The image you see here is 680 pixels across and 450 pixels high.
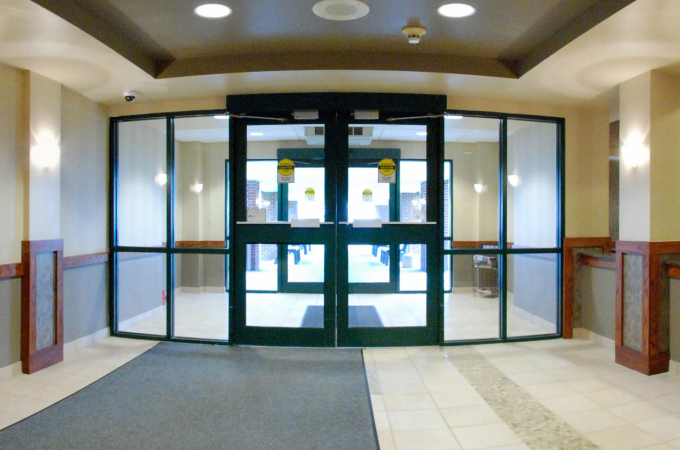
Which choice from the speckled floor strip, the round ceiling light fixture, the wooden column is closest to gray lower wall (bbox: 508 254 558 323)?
the speckled floor strip

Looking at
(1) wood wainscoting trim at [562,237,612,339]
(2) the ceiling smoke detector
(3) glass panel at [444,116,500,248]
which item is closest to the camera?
(2) the ceiling smoke detector

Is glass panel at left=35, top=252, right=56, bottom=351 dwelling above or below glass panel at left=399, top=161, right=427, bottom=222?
below

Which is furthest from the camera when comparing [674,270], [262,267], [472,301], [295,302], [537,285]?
[472,301]

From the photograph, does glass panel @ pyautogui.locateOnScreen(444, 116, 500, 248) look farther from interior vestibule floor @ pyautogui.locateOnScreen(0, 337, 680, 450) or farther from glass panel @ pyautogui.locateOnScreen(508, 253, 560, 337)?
interior vestibule floor @ pyautogui.locateOnScreen(0, 337, 680, 450)

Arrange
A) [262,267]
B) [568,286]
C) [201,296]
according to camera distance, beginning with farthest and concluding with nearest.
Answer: [201,296]
[262,267]
[568,286]

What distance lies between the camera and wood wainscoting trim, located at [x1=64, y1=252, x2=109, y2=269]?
381 centimetres

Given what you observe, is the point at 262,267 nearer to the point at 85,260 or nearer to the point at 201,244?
the point at 85,260

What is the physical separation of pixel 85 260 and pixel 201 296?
2709mm

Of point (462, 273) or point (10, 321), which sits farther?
point (462, 273)

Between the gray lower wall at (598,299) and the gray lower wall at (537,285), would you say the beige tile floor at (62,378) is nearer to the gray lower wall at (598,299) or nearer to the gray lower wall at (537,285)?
the gray lower wall at (537,285)

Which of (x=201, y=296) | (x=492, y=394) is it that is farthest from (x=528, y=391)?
(x=201, y=296)

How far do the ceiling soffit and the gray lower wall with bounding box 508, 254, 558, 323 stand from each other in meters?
2.45

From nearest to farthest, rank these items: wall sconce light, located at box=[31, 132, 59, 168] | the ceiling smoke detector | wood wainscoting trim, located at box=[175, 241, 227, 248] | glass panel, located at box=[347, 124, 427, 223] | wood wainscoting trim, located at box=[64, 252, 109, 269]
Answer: the ceiling smoke detector
wall sconce light, located at box=[31, 132, 59, 168]
wood wainscoting trim, located at box=[64, 252, 109, 269]
glass panel, located at box=[347, 124, 427, 223]
wood wainscoting trim, located at box=[175, 241, 227, 248]

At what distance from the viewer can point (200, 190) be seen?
697 cm
